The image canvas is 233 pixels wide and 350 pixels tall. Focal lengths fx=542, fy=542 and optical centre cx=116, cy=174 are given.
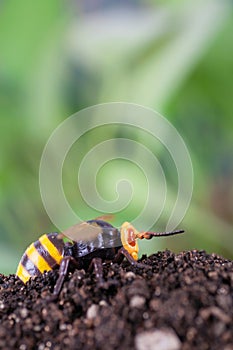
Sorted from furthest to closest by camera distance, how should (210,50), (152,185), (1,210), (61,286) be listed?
(1,210) < (210,50) < (152,185) < (61,286)

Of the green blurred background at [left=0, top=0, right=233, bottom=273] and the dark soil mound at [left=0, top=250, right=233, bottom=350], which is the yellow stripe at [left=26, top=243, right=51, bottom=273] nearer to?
the dark soil mound at [left=0, top=250, right=233, bottom=350]

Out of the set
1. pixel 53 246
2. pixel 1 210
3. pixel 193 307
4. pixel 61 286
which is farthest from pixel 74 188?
pixel 193 307

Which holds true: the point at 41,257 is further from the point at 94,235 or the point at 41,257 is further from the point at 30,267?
the point at 94,235

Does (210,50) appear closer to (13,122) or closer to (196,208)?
(196,208)

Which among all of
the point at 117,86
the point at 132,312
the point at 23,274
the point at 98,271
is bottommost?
the point at 132,312

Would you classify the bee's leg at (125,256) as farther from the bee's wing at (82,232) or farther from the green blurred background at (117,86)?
the green blurred background at (117,86)

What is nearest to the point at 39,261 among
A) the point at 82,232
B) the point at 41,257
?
the point at 41,257

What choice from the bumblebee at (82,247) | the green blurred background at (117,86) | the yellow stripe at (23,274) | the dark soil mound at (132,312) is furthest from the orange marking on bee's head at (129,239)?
the green blurred background at (117,86)
